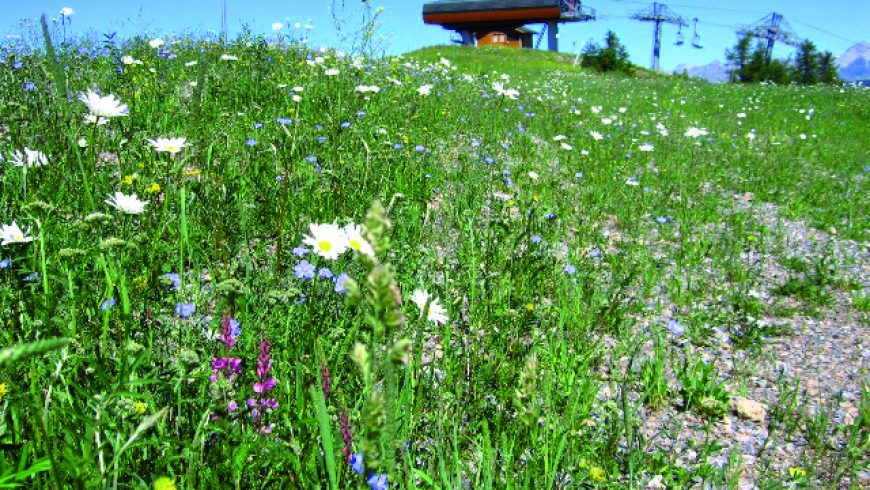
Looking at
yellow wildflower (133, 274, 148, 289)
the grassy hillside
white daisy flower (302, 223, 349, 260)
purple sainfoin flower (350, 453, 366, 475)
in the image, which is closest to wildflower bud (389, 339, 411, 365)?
the grassy hillside

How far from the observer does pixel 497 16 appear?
137ft

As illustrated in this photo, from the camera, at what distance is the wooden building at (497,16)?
40.8 meters

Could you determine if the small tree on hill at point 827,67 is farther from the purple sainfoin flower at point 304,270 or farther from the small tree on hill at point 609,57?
the purple sainfoin flower at point 304,270

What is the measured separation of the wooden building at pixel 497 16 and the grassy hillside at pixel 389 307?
124 feet

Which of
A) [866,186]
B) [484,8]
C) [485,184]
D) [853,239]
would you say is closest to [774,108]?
[866,186]

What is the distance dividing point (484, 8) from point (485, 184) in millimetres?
40099

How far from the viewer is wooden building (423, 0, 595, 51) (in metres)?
40.8

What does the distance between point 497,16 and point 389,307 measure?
4424 cm

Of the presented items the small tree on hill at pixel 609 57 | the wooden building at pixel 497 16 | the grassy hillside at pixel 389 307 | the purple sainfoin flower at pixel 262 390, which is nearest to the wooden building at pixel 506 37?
the wooden building at pixel 497 16

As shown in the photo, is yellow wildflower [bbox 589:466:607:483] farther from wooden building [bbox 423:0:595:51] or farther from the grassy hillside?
wooden building [bbox 423:0:595:51]

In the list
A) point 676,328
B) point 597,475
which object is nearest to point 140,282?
point 597,475

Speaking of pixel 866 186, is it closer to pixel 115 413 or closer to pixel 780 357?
pixel 780 357

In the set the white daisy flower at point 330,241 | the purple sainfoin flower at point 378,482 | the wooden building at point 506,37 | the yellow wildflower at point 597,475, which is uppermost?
the wooden building at point 506,37

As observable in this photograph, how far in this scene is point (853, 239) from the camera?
4793 mm
